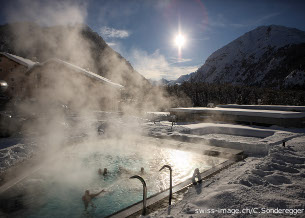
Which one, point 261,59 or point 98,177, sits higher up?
point 261,59

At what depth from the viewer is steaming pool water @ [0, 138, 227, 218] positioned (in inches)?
139

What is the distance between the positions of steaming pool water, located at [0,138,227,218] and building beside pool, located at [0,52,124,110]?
14010mm

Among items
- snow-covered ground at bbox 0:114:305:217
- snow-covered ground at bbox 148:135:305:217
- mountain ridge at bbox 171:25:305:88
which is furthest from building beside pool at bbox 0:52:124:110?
mountain ridge at bbox 171:25:305:88

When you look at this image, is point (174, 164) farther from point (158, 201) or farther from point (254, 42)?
point (254, 42)

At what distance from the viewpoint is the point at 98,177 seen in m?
4.97

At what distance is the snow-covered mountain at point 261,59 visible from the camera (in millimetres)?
112825

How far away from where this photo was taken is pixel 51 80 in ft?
66.4

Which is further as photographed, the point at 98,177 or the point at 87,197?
the point at 98,177

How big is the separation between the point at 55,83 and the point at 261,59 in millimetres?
163907

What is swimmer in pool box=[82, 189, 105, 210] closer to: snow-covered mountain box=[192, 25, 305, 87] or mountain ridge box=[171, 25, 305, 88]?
snow-covered mountain box=[192, 25, 305, 87]

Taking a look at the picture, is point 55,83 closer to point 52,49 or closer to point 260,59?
point 52,49

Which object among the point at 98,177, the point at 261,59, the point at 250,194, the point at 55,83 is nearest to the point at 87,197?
the point at 98,177

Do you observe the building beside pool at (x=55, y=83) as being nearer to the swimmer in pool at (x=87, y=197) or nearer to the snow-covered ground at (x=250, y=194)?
the swimmer in pool at (x=87, y=197)

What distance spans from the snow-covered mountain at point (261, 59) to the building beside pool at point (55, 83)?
8596 centimetres
